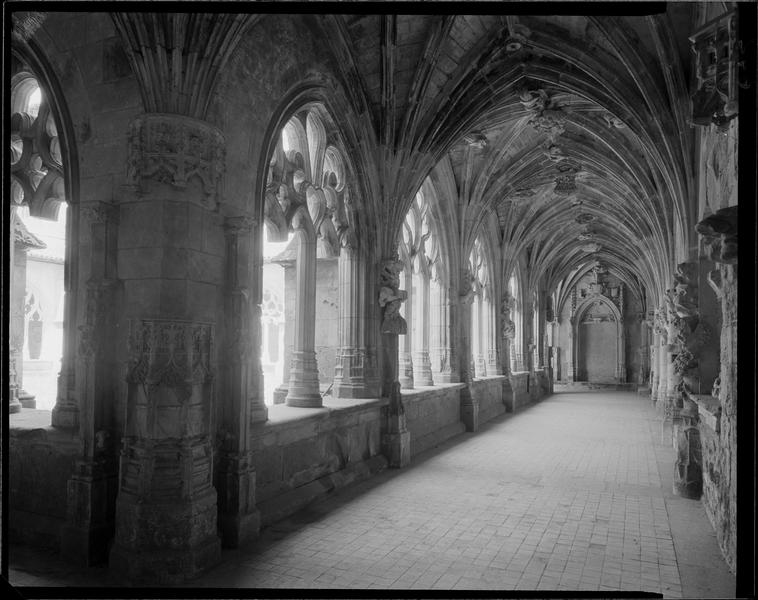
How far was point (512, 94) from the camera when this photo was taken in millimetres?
10484

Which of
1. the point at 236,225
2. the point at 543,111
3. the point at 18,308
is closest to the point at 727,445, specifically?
the point at 236,225

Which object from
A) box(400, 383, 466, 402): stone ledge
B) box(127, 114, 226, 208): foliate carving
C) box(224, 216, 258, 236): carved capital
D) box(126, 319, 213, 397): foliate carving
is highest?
box(127, 114, 226, 208): foliate carving

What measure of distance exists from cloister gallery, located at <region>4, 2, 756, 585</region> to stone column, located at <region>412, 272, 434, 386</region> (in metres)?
0.06

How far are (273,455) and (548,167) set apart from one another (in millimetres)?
11540

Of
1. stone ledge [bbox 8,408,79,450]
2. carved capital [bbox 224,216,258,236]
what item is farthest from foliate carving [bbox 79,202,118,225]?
stone ledge [bbox 8,408,79,450]

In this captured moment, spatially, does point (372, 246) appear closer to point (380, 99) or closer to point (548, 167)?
point (380, 99)

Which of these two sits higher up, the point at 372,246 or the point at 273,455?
the point at 372,246

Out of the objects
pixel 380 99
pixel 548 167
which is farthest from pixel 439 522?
pixel 548 167

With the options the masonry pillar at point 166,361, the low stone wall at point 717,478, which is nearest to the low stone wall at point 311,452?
the masonry pillar at point 166,361

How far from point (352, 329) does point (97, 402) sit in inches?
168

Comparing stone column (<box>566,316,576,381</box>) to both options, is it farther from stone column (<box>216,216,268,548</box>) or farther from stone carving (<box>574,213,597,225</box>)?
stone column (<box>216,216,268,548</box>)

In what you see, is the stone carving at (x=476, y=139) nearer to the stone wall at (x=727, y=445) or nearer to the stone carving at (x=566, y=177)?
the stone carving at (x=566, y=177)

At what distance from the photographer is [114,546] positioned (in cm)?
467

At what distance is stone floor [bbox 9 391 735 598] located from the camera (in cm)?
468
